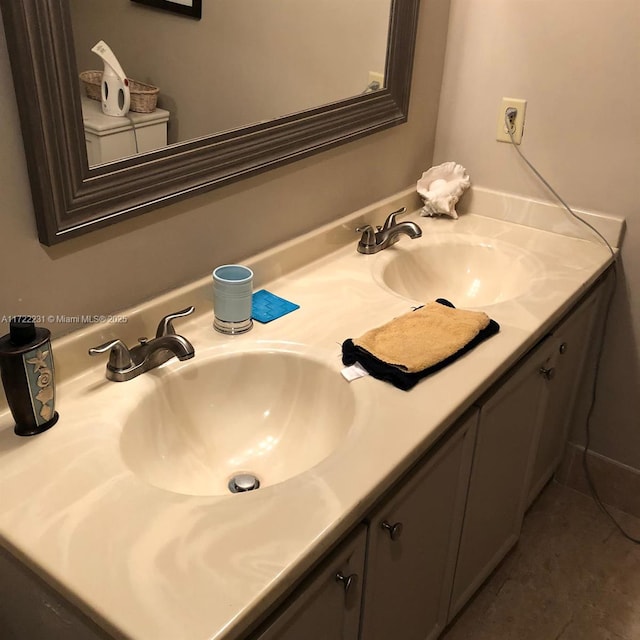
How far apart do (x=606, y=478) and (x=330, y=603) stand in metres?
1.35

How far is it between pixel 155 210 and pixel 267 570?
68 centimetres

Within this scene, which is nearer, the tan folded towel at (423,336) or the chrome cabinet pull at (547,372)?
the tan folded towel at (423,336)

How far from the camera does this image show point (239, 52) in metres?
1.38

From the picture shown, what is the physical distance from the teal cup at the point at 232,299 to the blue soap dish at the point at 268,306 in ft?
0.12

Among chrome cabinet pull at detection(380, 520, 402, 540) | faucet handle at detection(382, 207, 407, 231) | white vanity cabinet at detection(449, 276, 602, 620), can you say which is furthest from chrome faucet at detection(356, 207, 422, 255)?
chrome cabinet pull at detection(380, 520, 402, 540)

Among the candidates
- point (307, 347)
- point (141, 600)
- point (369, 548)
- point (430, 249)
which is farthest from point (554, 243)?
point (141, 600)

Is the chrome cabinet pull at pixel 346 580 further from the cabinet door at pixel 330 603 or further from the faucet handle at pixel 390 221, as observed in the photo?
the faucet handle at pixel 390 221

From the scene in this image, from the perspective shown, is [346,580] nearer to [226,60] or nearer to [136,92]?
[136,92]

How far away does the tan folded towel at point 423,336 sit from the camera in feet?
4.13

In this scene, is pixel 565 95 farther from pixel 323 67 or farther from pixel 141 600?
pixel 141 600

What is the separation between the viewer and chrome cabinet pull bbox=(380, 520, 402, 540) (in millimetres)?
1129

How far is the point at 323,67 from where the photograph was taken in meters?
1.58

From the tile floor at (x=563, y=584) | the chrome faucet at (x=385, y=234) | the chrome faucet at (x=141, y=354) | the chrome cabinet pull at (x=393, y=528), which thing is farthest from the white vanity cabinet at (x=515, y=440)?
the chrome faucet at (x=141, y=354)

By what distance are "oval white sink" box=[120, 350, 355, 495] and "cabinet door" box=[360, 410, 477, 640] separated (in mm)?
161
